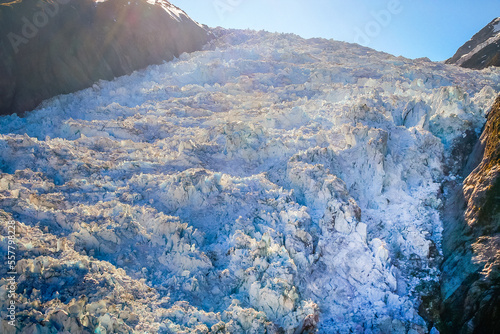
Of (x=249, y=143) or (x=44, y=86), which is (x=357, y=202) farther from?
(x=44, y=86)

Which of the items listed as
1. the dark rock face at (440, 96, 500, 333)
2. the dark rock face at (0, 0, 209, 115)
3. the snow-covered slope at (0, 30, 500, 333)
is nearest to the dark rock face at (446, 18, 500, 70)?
the snow-covered slope at (0, 30, 500, 333)

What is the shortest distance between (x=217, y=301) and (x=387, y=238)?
184 inches

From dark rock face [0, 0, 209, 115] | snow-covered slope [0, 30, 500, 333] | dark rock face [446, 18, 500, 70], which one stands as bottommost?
snow-covered slope [0, 30, 500, 333]

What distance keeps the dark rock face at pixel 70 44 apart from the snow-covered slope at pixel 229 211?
1.05 metres

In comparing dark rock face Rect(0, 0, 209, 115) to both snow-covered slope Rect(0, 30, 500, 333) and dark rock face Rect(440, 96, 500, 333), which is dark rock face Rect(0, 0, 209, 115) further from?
dark rock face Rect(440, 96, 500, 333)

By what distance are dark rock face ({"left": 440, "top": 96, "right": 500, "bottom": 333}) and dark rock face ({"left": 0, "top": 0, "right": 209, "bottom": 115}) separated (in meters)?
14.9

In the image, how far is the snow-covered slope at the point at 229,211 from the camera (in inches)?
235

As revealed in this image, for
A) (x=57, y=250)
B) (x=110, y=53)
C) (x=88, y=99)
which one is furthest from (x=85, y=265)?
(x=110, y=53)

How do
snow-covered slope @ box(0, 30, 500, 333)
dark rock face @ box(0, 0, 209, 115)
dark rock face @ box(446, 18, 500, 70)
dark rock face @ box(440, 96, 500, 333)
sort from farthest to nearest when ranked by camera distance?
dark rock face @ box(446, 18, 500, 70) → dark rock face @ box(0, 0, 209, 115) → dark rock face @ box(440, 96, 500, 333) → snow-covered slope @ box(0, 30, 500, 333)

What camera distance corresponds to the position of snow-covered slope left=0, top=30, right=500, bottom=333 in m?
5.98

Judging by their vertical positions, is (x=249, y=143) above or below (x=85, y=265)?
above

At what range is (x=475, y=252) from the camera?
22.9ft

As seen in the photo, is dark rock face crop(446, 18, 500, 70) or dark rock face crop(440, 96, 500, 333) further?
dark rock face crop(446, 18, 500, 70)

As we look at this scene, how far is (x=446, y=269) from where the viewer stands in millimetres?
7488
